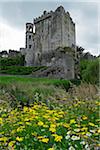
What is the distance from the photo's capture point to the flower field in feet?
9.85

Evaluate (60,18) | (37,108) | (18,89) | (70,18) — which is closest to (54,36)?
(60,18)

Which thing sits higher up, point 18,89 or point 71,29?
point 71,29

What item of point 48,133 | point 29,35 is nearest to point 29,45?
point 29,35

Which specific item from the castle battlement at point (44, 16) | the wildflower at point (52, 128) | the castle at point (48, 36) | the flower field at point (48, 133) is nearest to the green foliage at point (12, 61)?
the castle at point (48, 36)

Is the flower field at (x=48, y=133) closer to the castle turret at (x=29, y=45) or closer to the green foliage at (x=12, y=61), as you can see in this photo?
the green foliage at (x=12, y=61)

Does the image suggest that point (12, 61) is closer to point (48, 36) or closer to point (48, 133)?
point (48, 36)

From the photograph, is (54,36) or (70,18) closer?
(54,36)

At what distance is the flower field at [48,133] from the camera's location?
3.00 m

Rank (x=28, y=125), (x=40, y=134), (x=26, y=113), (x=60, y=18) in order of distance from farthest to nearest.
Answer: (x=60, y=18)
(x=26, y=113)
(x=28, y=125)
(x=40, y=134)

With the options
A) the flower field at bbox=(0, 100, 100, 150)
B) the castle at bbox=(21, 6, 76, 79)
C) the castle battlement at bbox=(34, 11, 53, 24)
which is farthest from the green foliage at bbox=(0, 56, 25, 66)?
the flower field at bbox=(0, 100, 100, 150)

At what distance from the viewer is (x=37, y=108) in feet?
15.4

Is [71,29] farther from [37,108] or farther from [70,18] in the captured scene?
[37,108]

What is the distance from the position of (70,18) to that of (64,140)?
48.1 metres

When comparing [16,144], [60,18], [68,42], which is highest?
[60,18]
